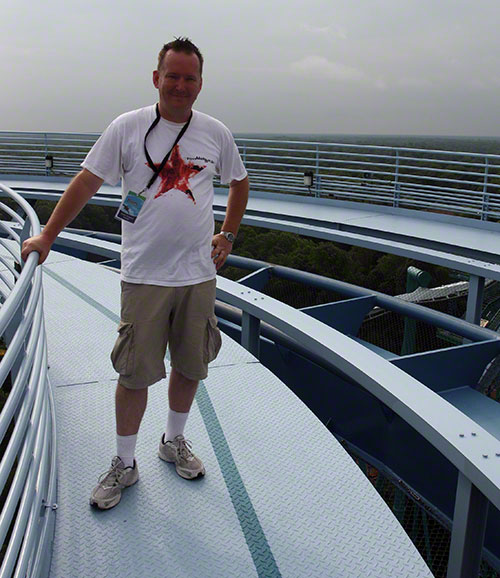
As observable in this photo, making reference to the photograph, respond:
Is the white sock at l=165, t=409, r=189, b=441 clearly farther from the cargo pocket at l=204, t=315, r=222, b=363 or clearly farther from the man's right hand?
the man's right hand

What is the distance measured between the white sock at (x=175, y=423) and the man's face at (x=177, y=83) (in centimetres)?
120

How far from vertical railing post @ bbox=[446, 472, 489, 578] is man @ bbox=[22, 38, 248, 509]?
3.94 feet

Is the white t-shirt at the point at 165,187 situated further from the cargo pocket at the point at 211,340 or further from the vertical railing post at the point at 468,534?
the vertical railing post at the point at 468,534

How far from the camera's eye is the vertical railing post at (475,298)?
660 cm

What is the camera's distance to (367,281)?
155ft

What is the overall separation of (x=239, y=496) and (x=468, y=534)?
923 millimetres

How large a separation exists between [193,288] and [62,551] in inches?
40.7

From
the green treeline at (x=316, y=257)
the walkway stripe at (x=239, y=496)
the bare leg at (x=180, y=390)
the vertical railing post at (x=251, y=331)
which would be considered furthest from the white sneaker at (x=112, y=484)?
the green treeline at (x=316, y=257)

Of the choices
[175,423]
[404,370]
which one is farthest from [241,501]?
[404,370]

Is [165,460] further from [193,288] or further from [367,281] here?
[367,281]

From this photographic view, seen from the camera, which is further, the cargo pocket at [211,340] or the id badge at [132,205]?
the cargo pocket at [211,340]

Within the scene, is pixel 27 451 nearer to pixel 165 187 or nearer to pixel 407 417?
pixel 165 187

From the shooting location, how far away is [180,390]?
8.22ft

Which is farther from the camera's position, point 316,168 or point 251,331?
point 316,168
